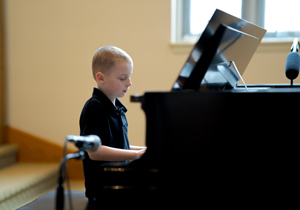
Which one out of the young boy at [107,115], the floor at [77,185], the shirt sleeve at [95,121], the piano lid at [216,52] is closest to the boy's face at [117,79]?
the young boy at [107,115]

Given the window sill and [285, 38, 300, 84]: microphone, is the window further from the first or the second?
[285, 38, 300, 84]: microphone

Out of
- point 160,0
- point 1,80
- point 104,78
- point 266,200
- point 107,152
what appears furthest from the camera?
point 1,80

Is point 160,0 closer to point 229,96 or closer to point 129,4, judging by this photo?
point 129,4

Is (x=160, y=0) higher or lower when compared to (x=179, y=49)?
higher

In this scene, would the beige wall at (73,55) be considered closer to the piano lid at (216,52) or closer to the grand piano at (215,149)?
the piano lid at (216,52)

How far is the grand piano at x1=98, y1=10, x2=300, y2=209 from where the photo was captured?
42.4 inches

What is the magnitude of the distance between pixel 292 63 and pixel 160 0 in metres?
1.60

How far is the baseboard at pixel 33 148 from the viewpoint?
331 centimetres

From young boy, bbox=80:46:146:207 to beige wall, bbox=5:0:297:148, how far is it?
162 cm

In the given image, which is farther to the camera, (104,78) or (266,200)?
(104,78)

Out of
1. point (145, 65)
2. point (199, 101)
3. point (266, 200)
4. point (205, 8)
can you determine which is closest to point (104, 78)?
point (199, 101)

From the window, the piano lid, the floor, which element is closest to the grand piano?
the piano lid

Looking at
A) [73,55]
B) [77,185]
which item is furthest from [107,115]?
[73,55]

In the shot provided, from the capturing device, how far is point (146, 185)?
112cm
